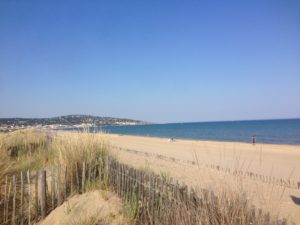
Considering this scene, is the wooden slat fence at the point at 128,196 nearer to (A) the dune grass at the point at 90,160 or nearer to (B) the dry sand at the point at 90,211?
(A) the dune grass at the point at 90,160

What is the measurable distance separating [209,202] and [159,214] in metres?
1.07

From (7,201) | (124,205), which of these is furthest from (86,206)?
(7,201)

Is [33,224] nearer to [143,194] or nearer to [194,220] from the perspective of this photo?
[143,194]

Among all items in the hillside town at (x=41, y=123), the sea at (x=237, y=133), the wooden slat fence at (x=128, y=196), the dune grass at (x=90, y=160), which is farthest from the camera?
the sea at (x=237, y=133)

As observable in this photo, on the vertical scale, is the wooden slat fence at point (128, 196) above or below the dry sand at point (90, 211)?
above

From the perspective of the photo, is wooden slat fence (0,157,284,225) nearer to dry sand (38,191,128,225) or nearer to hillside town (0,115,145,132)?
dry sand (38,191,128,225)


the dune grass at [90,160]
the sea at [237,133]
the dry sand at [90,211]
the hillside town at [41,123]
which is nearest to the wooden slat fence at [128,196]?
the dune grass at [90,160]

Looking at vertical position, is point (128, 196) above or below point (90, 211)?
above

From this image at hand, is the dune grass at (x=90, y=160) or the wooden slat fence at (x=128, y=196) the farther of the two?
the wooden slat fence at (x=128, y=196)

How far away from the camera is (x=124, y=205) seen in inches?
180

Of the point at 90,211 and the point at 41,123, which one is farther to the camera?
the point at 41,123

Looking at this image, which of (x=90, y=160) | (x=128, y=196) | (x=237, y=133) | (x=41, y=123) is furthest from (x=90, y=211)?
(x=237, y=133)

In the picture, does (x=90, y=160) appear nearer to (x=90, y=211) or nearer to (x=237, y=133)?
(x=90, y=211)

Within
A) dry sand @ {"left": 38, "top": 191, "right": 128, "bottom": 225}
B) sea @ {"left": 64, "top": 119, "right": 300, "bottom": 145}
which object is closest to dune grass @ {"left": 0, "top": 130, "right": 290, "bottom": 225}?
dry sand @ {"left": 38, "top": 191, "right": 128, "bottom": 225}
